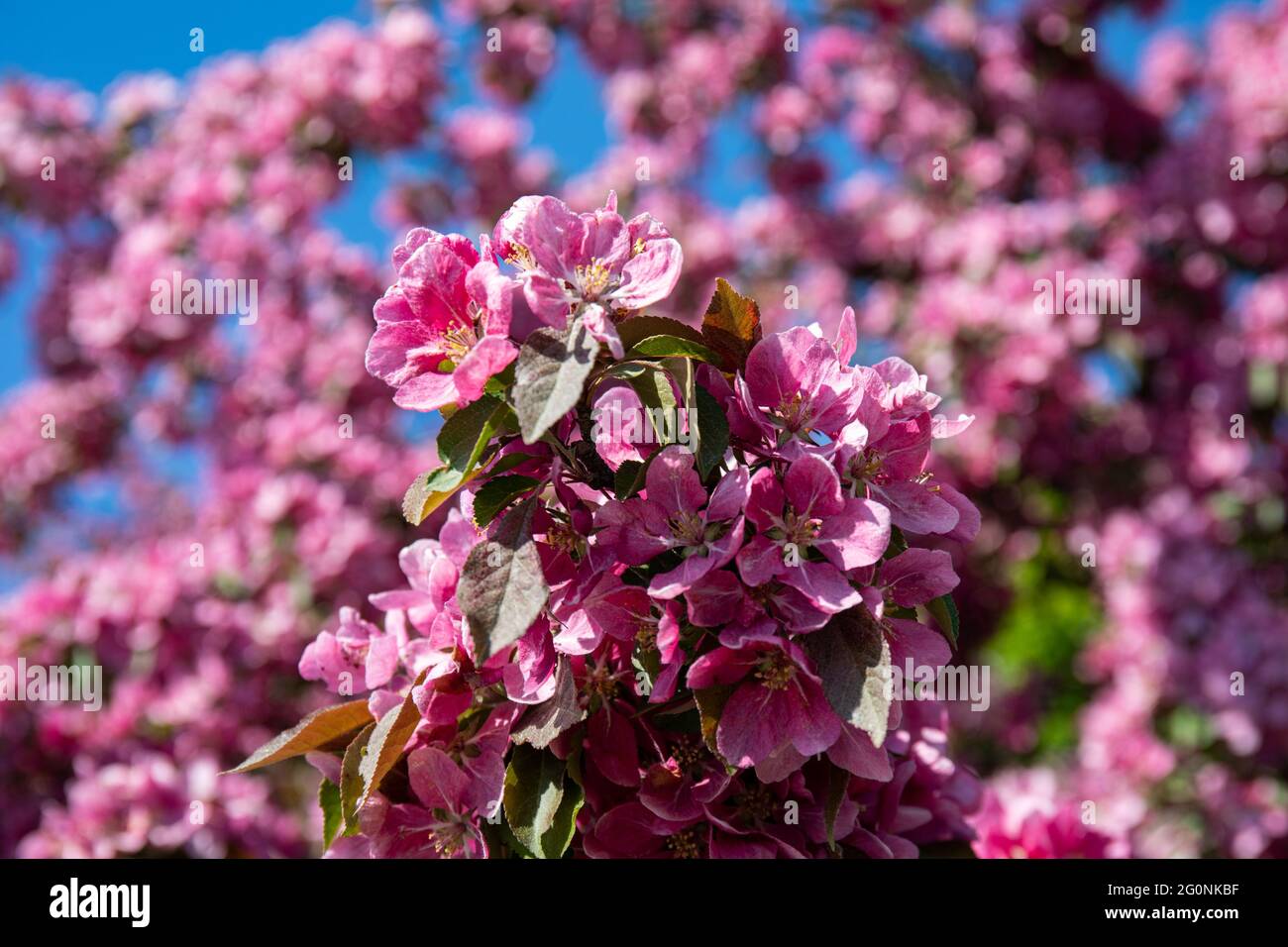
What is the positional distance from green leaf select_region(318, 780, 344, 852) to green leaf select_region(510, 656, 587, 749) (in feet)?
0.78

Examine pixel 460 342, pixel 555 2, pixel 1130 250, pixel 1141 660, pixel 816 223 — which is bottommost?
pixel 1141 660

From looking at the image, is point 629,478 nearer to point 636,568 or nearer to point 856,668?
point 636,568

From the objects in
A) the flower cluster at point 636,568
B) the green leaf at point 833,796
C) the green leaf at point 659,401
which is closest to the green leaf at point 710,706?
the flower cluster at point 636,568

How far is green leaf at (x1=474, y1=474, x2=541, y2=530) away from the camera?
91cm

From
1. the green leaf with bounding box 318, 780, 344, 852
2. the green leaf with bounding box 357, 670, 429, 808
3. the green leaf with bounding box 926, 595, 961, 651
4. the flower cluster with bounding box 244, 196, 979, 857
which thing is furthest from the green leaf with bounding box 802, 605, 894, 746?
the green leaf with bounding box 318, 780, 344, 852

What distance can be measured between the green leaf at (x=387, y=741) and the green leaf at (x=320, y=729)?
0.08 metres

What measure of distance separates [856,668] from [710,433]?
0.22 meters

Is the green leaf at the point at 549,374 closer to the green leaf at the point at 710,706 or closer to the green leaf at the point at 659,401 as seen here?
the green leaf at the point at 659,401

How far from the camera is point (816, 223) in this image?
5094mm

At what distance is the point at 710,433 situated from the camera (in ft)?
2.91

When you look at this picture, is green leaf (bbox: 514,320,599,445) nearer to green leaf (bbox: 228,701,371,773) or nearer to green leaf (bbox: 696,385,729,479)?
green leaf (bbox: 696,385,729,479)
